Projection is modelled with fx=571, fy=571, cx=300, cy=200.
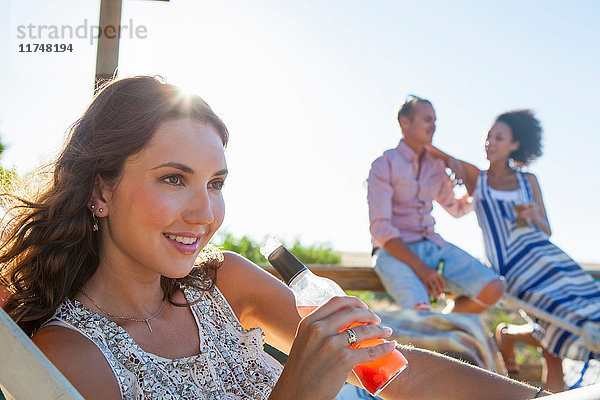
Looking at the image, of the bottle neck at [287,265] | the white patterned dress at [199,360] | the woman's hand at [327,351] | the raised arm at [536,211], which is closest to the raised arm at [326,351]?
the woman's hand at [327,351]

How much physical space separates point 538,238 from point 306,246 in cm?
523

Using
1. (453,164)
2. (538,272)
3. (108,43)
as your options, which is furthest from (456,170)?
(108,43)

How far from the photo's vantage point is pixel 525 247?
4.26 m

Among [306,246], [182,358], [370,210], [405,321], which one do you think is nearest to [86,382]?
[182,358]

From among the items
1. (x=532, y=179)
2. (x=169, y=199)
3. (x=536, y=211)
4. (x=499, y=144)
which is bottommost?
(x=536, y=211)

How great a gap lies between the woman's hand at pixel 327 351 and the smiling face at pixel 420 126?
3.45m

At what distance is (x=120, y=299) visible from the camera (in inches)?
60.9

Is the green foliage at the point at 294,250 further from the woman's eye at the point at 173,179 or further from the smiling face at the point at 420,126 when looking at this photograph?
the woman's eye at the point at 173,179

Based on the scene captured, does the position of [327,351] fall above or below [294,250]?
above

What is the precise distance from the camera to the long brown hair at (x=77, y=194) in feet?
4.84

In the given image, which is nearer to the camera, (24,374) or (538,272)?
(24,374)

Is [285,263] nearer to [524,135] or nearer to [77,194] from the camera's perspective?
[77,194]

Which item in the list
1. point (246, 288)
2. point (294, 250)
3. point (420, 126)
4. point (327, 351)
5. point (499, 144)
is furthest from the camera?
point (294, 250)

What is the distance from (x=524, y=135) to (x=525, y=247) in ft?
3.17
